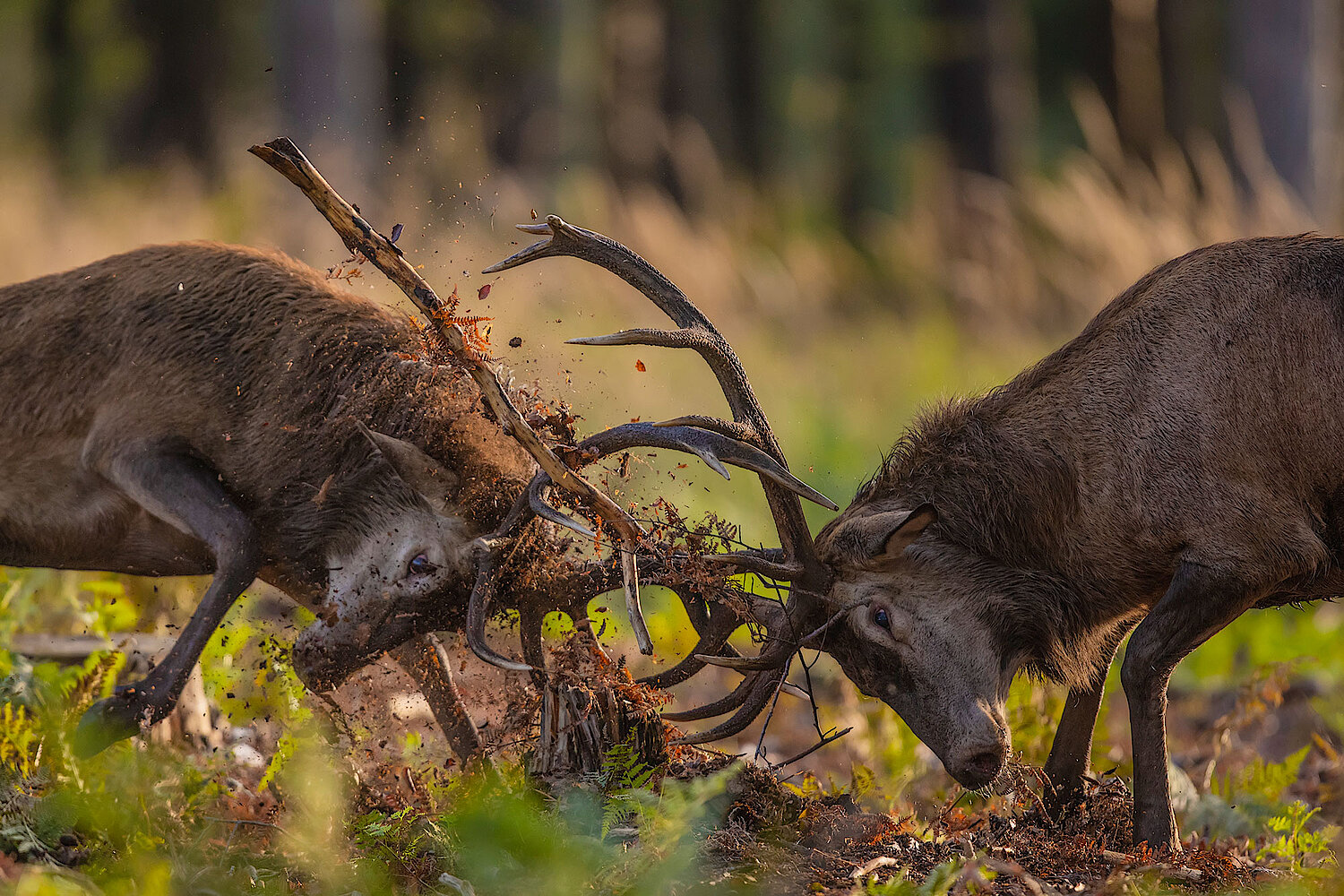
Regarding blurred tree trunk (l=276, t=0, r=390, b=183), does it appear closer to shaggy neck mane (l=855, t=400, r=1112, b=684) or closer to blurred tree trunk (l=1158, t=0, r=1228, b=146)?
shaggy neck mane (l=855, t=400, r=1112, b=684)

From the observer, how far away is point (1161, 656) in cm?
429

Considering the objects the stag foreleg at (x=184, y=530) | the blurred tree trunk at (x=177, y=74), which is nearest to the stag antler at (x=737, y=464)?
the stag foreleg at (x=184, y=530)

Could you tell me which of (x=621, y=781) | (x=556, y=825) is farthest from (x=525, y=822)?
(x=621, y=781)

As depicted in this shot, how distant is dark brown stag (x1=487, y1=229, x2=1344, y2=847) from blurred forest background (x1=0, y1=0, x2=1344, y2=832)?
73 centimetres

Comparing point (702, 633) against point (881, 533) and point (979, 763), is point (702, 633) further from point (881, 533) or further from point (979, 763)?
point (979, 763)

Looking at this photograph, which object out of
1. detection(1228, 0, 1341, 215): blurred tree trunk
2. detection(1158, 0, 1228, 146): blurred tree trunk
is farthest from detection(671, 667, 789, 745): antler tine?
detection(1158, 0, 1228, 146): blurred tree trunk

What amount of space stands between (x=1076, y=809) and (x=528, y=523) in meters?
2.06

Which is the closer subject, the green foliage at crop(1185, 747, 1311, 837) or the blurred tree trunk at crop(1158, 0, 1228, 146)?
the green foliage at crop(1185, 747, 1311, 837)

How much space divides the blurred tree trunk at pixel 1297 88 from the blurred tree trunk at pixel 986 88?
5900 millimetres

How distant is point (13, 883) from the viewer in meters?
3.54

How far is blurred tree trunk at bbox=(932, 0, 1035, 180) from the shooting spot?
2248cm

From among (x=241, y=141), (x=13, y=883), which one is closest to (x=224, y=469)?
(x=13, y=883)

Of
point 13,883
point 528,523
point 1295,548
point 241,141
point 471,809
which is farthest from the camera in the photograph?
point 241,141

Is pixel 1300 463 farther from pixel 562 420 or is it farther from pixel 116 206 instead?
pixel 116 206
